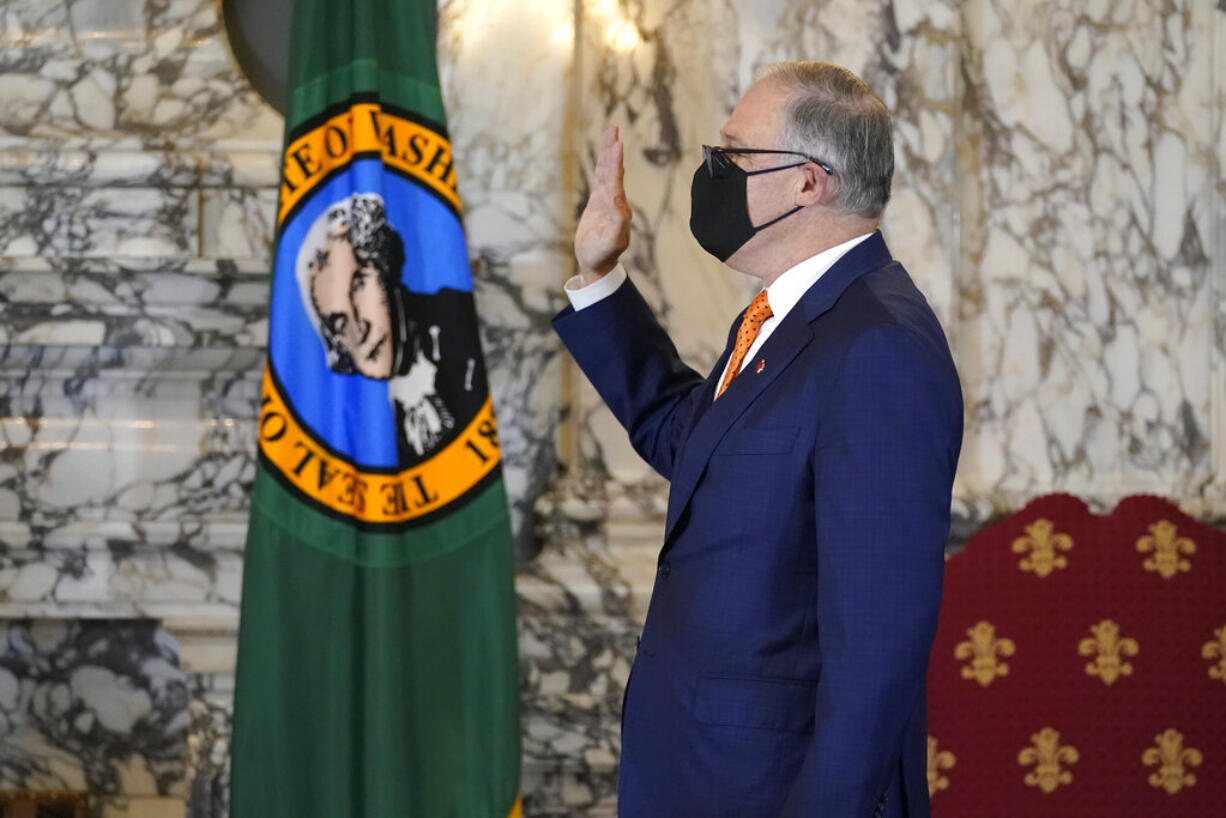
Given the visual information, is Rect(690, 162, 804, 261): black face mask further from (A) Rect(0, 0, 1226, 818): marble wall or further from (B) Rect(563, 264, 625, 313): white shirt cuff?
(A) Rect(0, 0, 1226, 818): marble wall

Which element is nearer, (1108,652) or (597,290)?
(597,290)

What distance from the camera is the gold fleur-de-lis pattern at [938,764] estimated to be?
2879 mm

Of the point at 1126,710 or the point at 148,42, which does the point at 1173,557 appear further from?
the point at 148,42

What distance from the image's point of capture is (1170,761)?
294 cm

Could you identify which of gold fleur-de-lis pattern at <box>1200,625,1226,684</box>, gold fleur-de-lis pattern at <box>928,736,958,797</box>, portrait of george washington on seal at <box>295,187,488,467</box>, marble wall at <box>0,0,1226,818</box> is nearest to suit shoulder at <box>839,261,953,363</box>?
portrait of george washington on seal at <box>295,187,488,467</box>

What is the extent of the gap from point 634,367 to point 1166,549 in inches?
61.8

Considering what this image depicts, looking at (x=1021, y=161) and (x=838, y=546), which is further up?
(x=1021, y=161)

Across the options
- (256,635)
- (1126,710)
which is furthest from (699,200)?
(1126,710)

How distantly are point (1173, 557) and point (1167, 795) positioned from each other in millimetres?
547

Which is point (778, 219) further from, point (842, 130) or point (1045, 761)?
point (1045, 761)

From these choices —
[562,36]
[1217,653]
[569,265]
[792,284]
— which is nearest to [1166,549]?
[1217,653]

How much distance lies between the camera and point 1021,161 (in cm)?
315

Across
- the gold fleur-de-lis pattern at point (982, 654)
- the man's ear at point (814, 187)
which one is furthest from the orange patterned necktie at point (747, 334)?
the gold fleur-de-lis pattern at point (982, 654)

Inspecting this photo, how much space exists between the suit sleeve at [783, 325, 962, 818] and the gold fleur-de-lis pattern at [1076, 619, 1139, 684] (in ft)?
5.36
